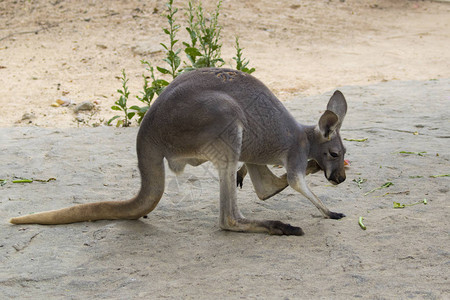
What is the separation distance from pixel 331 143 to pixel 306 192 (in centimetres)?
38

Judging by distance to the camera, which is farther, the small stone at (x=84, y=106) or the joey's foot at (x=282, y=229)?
the small stone at (x=84, y=106)

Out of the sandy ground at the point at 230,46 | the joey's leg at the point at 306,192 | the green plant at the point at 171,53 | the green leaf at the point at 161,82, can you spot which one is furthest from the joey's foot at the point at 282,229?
the sandy ground at the point at 230,46

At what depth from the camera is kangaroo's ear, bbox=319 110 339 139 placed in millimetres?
3531

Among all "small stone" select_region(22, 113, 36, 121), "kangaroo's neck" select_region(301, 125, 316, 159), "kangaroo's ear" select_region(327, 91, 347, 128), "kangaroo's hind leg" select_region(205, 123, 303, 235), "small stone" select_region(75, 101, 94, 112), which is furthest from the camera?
"small stone" select_region(75, 101, 94, 112)

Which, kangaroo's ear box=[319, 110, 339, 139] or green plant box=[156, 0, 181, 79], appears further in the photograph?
green plant box=[156, 0, 181, 79]

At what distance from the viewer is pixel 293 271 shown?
2893mm

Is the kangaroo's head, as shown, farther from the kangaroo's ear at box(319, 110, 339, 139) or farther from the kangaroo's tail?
the kangaroo's tail

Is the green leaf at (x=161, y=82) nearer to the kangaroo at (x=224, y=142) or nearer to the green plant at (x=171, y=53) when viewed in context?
the green plant at (x=171, y=53)

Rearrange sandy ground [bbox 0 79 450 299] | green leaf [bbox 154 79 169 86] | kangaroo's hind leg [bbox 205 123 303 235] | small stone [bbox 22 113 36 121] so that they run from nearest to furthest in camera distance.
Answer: sandy ground [bbox 0 79 450 299], kangaroo's hind leg [bbox 205 123 303 235], green leaf [bbox 154 79 169 86], small stone [bbox 22 113 36 121]

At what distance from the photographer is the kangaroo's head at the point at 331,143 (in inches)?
142

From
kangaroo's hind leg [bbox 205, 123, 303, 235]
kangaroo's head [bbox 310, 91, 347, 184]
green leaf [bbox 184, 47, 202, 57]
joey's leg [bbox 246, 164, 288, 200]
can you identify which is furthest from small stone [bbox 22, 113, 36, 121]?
kangaroo's head [bbox 310, 91, 347, 184]

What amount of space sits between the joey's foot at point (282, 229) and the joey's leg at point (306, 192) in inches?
9.3

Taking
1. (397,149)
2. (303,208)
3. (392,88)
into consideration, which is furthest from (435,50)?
(303,208)

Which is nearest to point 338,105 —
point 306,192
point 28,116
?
point 306,192
